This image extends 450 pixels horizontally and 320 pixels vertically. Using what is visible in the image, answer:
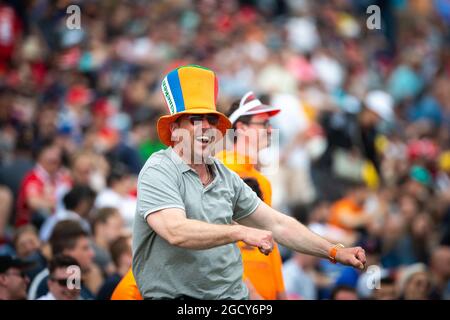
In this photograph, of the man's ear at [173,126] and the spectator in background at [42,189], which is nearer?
the man's ear at [173,126]

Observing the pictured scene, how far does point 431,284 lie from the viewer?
9586 mm

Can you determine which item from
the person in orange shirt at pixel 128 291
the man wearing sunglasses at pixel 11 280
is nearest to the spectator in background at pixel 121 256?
the man wearing sunglasses at pixel 11 280

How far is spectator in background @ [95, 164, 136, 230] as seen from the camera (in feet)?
35.3

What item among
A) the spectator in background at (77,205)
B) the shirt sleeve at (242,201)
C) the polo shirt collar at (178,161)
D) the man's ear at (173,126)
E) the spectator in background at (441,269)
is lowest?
the spectator in background at (441,269)

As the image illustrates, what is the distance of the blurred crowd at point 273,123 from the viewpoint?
948cm

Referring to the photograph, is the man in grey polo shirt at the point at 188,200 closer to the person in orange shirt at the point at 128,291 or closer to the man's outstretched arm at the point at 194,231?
the man's outstretched arm at the point at 194,231

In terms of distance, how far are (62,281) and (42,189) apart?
161 inches

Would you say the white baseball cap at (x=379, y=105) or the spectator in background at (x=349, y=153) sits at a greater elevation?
the white baseball cap at (x=379, y=105)

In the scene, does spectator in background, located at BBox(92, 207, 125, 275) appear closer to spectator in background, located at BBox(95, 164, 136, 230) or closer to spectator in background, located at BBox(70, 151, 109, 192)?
spectator in background, located at BBox(95, 164, 136, 230)

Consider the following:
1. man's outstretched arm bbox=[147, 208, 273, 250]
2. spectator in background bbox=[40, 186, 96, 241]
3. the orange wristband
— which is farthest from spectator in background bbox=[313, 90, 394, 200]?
man's outstretched arm bbox=[147, 208, 273, 250]

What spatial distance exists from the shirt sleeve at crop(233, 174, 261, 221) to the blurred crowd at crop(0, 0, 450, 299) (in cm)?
186

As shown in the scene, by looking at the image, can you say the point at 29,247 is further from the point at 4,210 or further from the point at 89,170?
the point at 89,170

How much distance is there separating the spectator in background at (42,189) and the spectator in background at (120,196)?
46 cm
